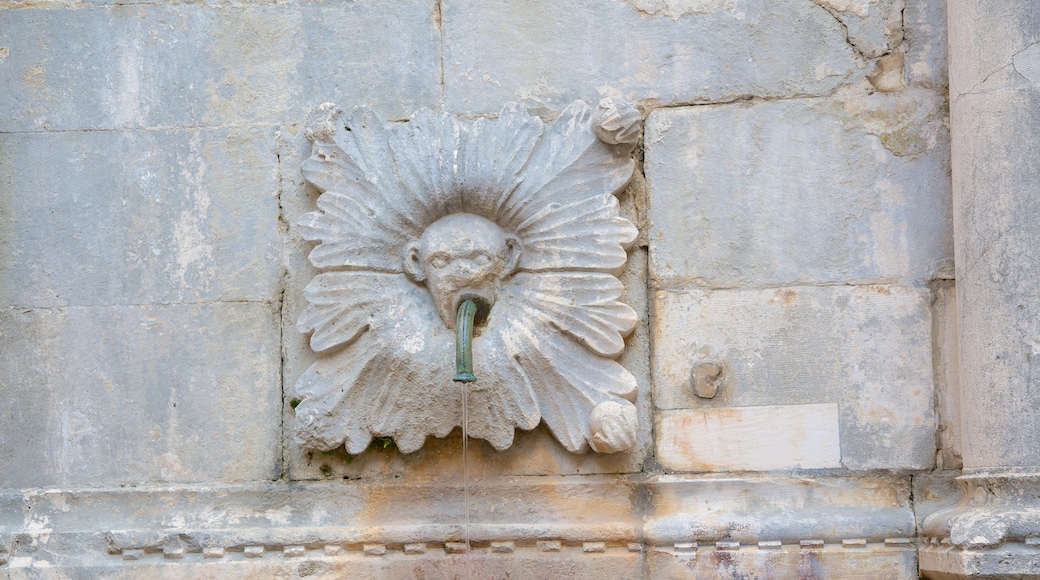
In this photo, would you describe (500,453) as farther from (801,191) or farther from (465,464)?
(801,191)

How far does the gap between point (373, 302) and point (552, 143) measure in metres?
0.73

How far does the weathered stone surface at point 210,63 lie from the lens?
429 centimetres

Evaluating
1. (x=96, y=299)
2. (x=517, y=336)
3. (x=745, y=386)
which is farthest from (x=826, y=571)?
(x=96, y=299)

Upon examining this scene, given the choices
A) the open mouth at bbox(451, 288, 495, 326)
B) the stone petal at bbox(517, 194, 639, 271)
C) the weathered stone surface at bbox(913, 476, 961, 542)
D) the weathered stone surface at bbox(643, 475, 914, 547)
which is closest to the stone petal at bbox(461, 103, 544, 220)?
the stone petal at bbox(517, 194, 639, 271)

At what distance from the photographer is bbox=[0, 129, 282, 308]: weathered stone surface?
13.8 feet

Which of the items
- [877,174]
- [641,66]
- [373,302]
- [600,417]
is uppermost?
[641,66]

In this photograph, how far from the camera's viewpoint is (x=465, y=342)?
3861mm

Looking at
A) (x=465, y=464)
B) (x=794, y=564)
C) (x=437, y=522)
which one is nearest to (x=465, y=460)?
(x=465, y=464)

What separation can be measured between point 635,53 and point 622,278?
726 millimetres

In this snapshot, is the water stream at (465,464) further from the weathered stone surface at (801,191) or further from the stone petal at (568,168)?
the weathered stone surface at (801,191)

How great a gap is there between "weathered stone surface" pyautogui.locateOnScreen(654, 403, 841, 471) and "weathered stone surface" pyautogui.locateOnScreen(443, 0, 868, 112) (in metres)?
0.99

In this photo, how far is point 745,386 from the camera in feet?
13.3

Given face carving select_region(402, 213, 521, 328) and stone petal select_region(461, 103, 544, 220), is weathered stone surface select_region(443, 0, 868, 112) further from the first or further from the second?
face carving select_region(402, 213, 521, 328)

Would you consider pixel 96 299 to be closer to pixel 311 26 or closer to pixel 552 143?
pixel 311 26
